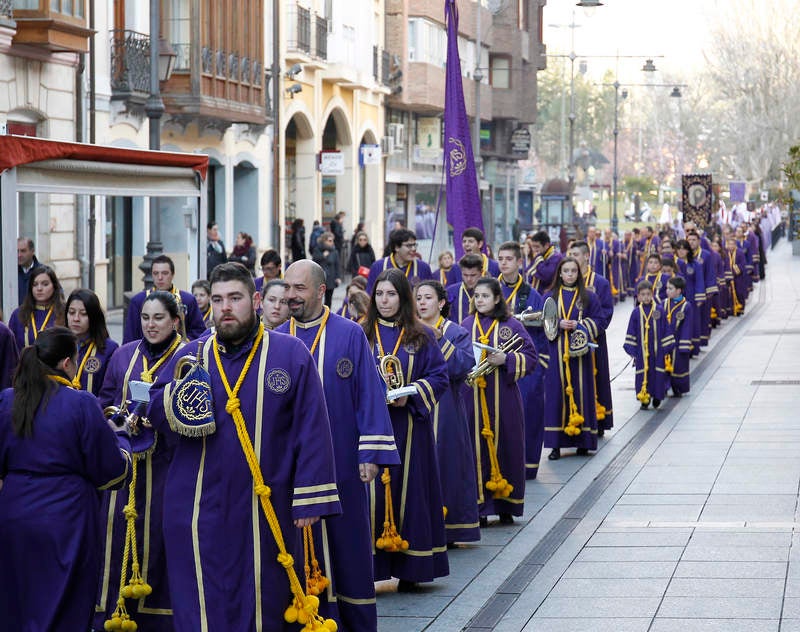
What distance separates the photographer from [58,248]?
81.6ft

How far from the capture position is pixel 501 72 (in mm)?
63531

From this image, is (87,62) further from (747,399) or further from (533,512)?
(533,512)

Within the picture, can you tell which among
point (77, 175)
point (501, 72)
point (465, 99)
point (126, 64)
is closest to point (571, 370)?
point (77, 175)

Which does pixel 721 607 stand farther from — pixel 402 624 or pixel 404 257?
pixel 404 257

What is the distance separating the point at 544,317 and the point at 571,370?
1698mm

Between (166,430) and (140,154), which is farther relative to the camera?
(140,154)

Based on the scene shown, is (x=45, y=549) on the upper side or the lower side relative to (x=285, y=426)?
lower

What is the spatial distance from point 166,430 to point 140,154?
6.65 meters

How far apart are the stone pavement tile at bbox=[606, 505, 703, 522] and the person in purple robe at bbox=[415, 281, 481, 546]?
5.16 ft

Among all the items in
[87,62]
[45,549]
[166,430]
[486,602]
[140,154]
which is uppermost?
[87,62]

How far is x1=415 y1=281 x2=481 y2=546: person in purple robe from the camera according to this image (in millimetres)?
9594

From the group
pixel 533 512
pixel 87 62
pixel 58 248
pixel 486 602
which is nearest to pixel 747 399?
pixel 533 512

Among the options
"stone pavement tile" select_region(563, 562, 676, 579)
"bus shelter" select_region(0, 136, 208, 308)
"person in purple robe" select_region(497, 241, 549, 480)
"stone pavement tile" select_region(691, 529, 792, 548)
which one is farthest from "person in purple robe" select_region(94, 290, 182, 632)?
"person in purple robe" select_region(497, 241, 549, 480)

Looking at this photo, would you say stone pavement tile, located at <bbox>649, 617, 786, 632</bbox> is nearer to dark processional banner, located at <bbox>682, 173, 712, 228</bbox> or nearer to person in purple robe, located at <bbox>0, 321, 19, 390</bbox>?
person in purple robe, located at <bbox>0, 321, 19, 390</bbox>
